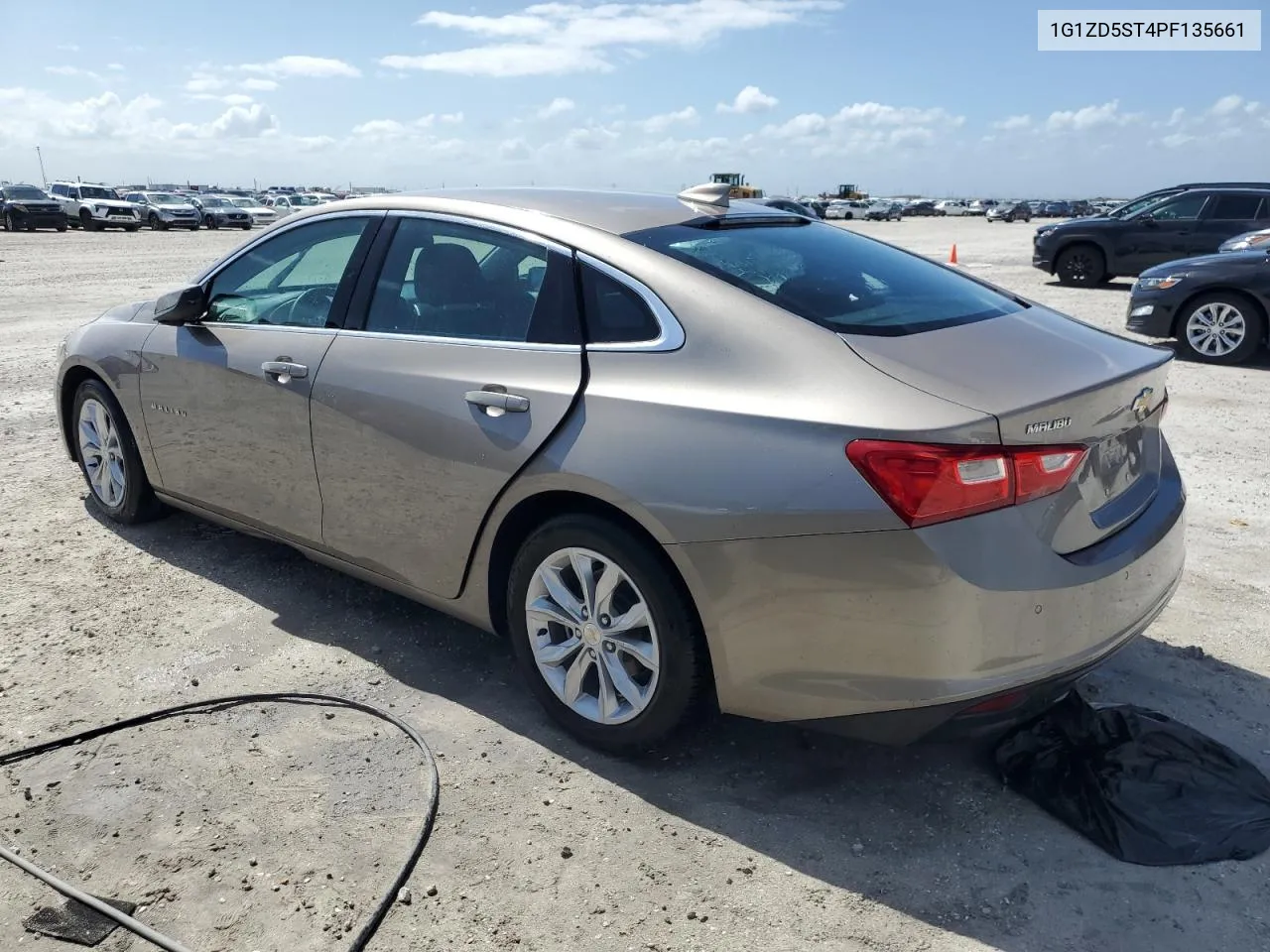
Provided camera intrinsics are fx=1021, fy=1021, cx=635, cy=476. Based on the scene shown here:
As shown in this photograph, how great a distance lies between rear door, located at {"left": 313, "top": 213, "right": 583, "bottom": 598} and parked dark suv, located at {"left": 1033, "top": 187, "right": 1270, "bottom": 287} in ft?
53.9

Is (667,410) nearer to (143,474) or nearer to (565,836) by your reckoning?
(565,836)

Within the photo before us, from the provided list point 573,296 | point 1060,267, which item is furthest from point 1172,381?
point 1060,267

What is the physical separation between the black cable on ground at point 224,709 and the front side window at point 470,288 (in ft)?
4.31

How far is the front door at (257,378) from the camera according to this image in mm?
3879

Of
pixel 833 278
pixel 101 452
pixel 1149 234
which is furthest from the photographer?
pixel 1149 234

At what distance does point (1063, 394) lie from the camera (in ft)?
8.69

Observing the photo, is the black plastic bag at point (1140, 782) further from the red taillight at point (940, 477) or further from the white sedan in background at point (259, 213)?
the white sedan in background at point (259, 213)

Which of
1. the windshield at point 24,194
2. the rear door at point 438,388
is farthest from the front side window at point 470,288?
the windshield at point 24,194

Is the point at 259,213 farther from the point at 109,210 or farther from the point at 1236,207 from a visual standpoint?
the point at 1236,207

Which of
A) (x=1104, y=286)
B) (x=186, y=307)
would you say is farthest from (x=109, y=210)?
(x=186, y=307)

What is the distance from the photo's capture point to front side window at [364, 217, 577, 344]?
3.23 meters

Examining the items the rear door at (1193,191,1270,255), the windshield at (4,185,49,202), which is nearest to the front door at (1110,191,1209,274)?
the rear door at (1193,191,1270,255)

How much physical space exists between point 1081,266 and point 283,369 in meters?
17.0

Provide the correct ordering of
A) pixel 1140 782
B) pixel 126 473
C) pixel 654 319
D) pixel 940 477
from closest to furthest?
pixel 940 477 < pixel 1140 782 < pixel 654 319 < pixel 126 473
